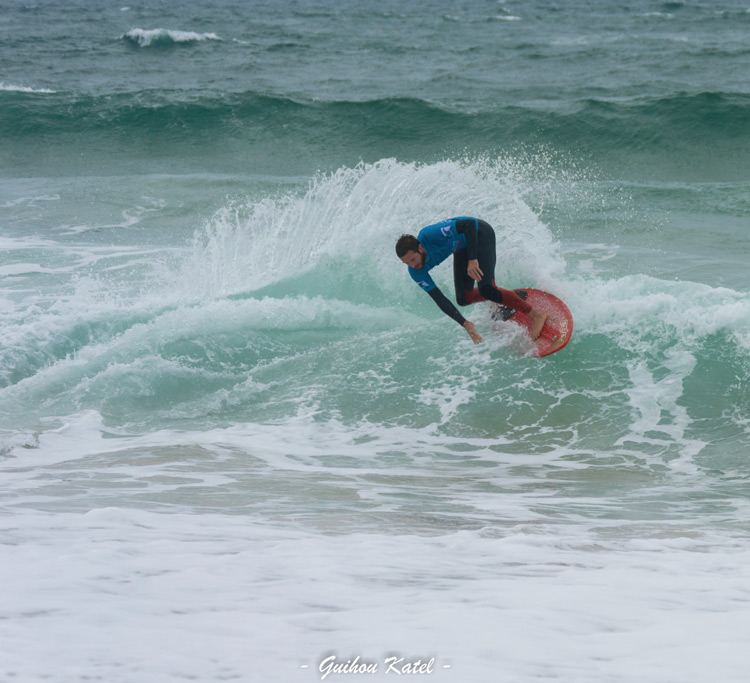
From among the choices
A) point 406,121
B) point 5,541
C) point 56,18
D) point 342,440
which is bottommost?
point 342,440

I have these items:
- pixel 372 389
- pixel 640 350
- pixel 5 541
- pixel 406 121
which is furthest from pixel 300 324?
pixel 406 121

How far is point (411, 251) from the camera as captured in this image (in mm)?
6152

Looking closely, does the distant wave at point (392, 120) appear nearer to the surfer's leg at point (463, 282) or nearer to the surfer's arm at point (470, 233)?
the surfer's leg at point (463, 282)

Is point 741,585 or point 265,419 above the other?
point 741,585

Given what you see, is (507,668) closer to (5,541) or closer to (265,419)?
(5,541)

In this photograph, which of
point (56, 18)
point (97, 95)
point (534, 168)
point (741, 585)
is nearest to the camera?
point (741, 585)

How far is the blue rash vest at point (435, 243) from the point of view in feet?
21.2

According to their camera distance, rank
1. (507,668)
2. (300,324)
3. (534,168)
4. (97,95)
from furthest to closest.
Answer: (97,95) → (534,168) → (300,324) → (507,668)

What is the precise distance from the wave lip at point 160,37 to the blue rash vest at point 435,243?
1224 inches

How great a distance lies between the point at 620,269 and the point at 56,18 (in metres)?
41.2

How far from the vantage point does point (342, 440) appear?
20.7ft

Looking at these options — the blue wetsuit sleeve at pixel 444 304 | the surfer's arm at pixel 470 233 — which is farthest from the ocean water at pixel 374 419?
the surfer's arm at pixel 470 233

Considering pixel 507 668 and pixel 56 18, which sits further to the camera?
pixel 56 18

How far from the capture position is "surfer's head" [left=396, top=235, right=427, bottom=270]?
6.13 meters
